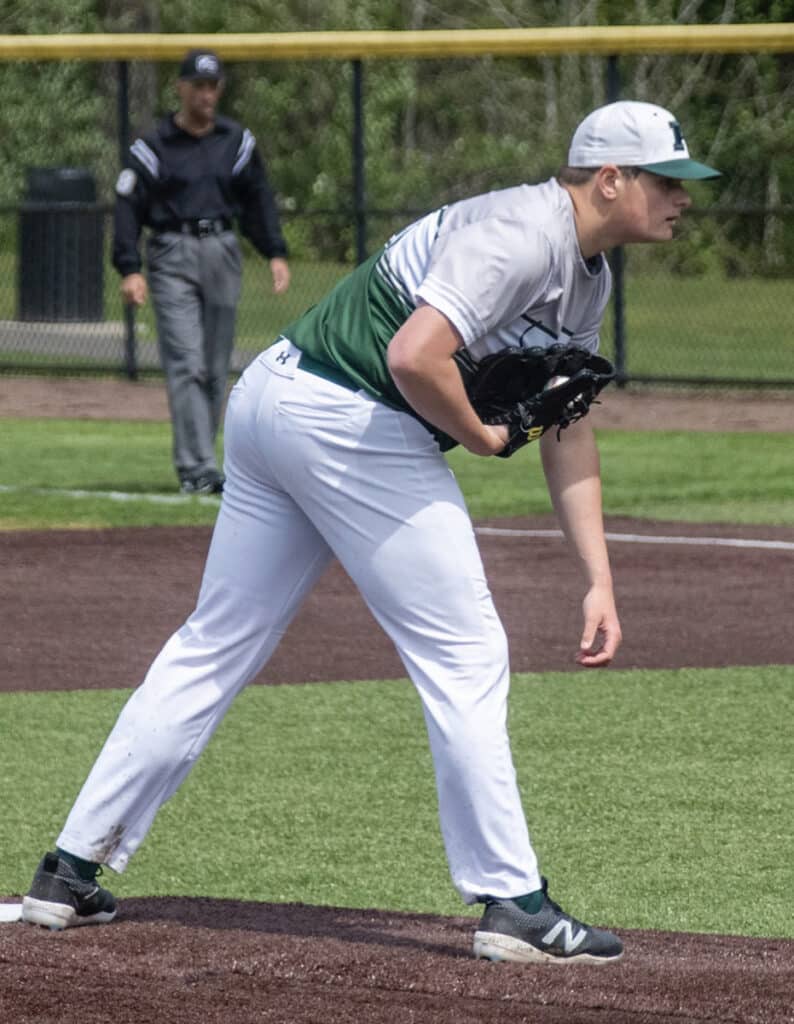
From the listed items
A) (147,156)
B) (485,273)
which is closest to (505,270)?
(485,273)

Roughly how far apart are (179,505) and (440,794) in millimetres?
7406

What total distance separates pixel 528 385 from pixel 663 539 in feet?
21.2

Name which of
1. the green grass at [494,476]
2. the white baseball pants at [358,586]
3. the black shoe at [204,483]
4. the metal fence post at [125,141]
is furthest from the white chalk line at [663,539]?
the metal fence post at [125,141]

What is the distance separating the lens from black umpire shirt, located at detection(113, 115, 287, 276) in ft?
37.7

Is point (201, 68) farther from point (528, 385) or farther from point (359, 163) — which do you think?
point (528, 385)

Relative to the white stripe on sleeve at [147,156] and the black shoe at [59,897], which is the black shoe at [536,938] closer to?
the black shoe at [59,897]

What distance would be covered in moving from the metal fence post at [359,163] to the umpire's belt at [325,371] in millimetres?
12384

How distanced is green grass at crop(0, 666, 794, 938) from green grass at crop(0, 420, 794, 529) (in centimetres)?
399

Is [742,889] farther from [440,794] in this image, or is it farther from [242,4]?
[242,4]

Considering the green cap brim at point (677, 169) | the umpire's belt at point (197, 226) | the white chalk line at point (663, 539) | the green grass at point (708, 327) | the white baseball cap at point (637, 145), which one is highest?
the white baseball cap at point (637, 145)

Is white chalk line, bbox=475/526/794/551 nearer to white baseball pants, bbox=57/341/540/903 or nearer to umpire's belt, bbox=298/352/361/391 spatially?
white baseball pants, bbox=57/341/540/903

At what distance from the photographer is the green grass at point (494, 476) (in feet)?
37.7

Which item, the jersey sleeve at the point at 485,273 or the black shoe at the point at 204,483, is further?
the black shoe at the point at 204,483

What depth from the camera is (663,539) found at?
34.9ft
